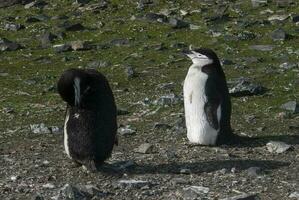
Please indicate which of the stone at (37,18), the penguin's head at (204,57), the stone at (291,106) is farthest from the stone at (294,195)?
the stone at (37,18)

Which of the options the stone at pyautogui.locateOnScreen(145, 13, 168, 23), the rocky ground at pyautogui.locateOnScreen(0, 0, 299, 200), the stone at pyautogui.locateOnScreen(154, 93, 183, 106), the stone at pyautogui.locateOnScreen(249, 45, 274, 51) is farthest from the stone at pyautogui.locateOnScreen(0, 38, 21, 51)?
the stone at pyautogui.locateOnScreen(154, 93, 183, 106)

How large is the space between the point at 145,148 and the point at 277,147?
1603mm

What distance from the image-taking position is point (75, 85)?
9727 mm

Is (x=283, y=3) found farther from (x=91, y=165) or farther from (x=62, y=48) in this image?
Result: (x=91, y=165)

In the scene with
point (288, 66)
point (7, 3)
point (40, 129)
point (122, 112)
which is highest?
point (40, 129)

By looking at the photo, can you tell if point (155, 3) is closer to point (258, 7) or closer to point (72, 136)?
point (258, 7)

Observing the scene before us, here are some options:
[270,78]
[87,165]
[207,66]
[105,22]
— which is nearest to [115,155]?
[87,165]

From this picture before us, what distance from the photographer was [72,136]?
9938mm

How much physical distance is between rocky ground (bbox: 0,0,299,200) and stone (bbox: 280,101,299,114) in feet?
0.07

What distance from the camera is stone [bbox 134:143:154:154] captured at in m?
11.0

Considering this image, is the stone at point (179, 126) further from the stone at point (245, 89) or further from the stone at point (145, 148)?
the stone at point (245, 89)

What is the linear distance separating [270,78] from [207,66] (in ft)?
11.8

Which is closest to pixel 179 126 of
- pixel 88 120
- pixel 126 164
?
pixel 126 164

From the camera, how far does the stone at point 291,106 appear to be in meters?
12.8
